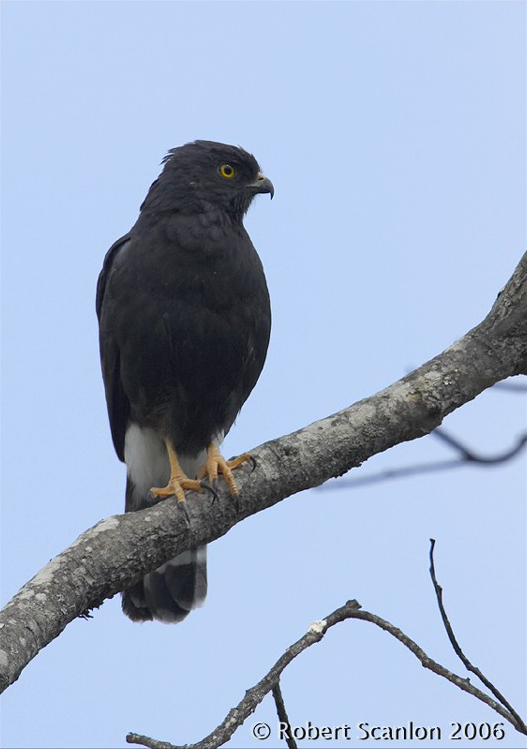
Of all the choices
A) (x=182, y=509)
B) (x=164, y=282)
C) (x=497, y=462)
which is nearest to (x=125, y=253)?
(x=164, y=282)

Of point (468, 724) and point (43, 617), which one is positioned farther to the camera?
point (468, 724)

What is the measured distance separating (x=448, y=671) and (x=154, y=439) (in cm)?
284

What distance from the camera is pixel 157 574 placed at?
5938mm

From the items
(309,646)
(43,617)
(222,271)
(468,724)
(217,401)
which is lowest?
(468,724)

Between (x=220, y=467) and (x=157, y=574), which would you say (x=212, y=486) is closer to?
(x=220, y=467)

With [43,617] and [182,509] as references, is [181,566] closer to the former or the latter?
[182,509]

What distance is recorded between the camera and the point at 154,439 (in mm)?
5793

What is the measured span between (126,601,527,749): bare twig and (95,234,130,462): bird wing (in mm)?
2424

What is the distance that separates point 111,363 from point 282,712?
259cm

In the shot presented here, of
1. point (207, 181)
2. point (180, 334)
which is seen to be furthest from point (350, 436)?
point (207, 181)

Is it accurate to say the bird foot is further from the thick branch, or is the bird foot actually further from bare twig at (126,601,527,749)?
bare twig at (126,601,527,749)

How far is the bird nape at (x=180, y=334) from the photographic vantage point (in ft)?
17.4

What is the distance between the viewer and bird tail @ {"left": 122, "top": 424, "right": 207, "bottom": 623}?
5840 millimetres

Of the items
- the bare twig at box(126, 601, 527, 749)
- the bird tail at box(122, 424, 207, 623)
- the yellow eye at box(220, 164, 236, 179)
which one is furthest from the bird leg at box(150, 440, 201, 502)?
the yellow eye at box(220, 164, 236, 179)
